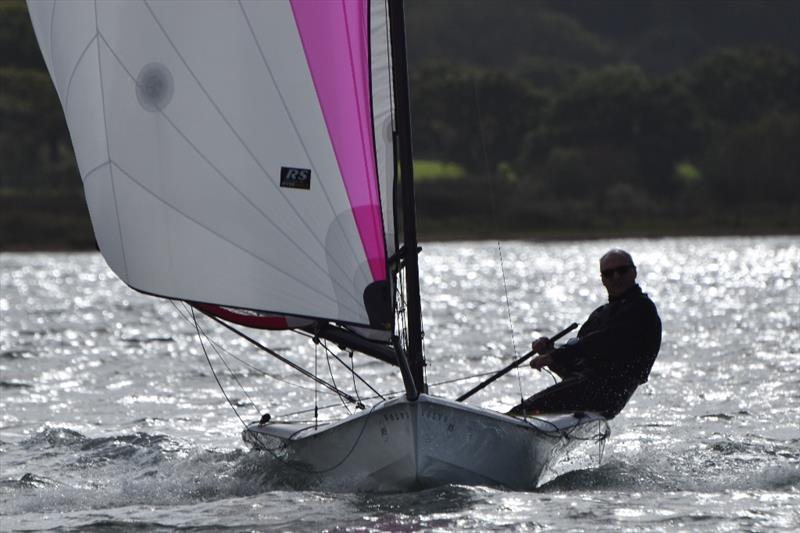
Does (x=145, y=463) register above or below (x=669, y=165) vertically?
below

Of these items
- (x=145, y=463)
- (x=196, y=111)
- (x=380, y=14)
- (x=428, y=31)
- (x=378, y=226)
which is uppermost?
(x=428, y=31)

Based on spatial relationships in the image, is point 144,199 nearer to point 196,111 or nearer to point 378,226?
point 196,111

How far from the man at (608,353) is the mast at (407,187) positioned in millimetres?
842

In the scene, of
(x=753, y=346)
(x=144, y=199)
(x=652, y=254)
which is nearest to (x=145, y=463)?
(x=144, y=199)

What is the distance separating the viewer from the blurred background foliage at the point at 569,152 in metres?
85.0

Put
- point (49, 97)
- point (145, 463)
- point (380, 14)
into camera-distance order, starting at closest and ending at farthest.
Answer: point (380, 14), point (145, 463), point (49, 97)

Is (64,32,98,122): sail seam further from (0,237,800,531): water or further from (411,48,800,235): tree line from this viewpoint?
(411,48,800,235): tree line

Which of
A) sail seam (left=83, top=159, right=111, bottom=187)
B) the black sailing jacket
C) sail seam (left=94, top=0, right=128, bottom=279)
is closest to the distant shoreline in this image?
the black sailing jacket

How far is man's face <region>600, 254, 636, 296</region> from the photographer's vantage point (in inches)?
395

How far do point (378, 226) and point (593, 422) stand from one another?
77.4 inches

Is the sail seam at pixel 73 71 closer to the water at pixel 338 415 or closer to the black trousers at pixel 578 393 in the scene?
the water at pixel 338 415

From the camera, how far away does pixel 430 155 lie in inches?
4203

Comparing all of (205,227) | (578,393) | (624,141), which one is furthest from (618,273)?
(624,141)

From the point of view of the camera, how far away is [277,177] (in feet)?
30.6
